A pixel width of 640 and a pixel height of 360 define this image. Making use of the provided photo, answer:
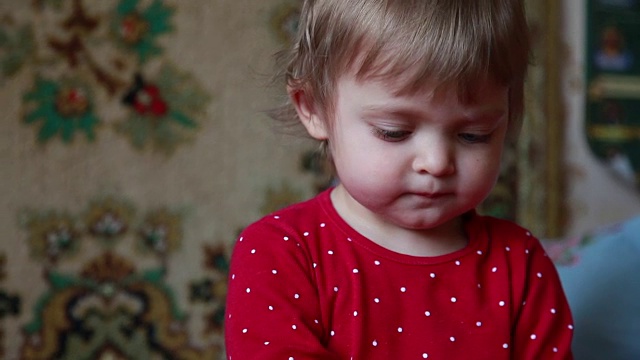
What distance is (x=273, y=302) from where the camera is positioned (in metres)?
0.86

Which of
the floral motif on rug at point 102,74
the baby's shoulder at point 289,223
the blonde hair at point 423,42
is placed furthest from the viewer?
the floral motif on rug at point 102,74

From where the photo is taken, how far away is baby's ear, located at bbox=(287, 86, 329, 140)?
94 centimetres

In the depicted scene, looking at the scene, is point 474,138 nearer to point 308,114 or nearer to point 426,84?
point 426,84

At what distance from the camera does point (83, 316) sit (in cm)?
147

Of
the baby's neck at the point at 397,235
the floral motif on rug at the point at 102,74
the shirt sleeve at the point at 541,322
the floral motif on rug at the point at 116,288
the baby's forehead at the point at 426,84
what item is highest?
the baby's forehead at the point at 426,84

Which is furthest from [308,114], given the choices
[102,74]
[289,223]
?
[102,74]

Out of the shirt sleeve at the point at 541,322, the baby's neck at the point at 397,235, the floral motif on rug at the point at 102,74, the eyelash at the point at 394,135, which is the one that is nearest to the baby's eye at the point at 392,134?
the eyelash at the point at 394,135

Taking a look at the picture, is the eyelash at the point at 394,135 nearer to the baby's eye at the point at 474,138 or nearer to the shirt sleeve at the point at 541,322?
the baby's eye at the point at 474,138

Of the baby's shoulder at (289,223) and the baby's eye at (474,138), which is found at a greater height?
the baby's eye at (474,138)

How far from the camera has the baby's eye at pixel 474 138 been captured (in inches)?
33.9

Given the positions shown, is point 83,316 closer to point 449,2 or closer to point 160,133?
point 160,133

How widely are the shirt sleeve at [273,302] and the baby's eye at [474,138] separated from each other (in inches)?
7.7

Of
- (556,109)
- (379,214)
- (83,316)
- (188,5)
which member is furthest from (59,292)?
(556,109)

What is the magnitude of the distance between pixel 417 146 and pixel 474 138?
0.06m
